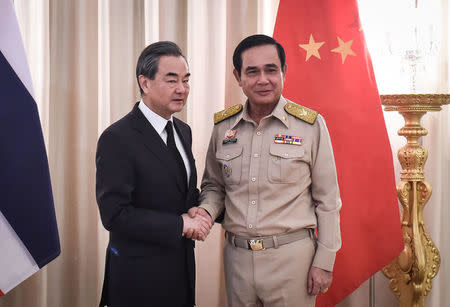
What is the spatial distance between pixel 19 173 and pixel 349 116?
160 centimetres

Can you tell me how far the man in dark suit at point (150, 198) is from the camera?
5.31ft

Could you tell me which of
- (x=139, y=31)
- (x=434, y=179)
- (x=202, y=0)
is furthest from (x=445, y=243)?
(x=139, y=31)

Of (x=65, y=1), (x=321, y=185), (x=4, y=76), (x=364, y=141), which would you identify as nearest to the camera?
(x=321, y=185)

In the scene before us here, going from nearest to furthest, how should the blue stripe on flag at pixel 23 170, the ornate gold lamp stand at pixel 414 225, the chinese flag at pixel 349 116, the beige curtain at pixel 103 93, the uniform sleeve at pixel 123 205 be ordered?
the uniform sleeve at pixel 123 205 → the blue stripe on flag at pixel 23 170 → the chinese flag at pixel 349 116 → the ornate gold lamp stand at pixel 414 225 → the beige curtain at pixel 103 93

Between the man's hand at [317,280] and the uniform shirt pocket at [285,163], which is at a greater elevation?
the uniform shirt pocket at [285,163]

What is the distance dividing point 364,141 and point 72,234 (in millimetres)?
1791

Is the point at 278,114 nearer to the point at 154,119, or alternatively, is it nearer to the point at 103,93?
the point at 154,119

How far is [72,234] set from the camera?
8.90 ft

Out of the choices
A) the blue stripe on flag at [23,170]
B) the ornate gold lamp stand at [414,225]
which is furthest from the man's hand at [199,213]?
the ornate gold lamp stand at [414,225]

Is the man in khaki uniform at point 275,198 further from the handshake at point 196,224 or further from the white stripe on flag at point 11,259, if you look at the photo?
the white stripe on flag at point 11,259

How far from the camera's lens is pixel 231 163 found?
5.88 ft

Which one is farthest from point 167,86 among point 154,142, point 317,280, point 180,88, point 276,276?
point 317,280

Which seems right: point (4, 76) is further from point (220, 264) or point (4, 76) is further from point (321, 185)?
point (220, 264)

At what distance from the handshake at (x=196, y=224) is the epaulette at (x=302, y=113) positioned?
532 millimetres
